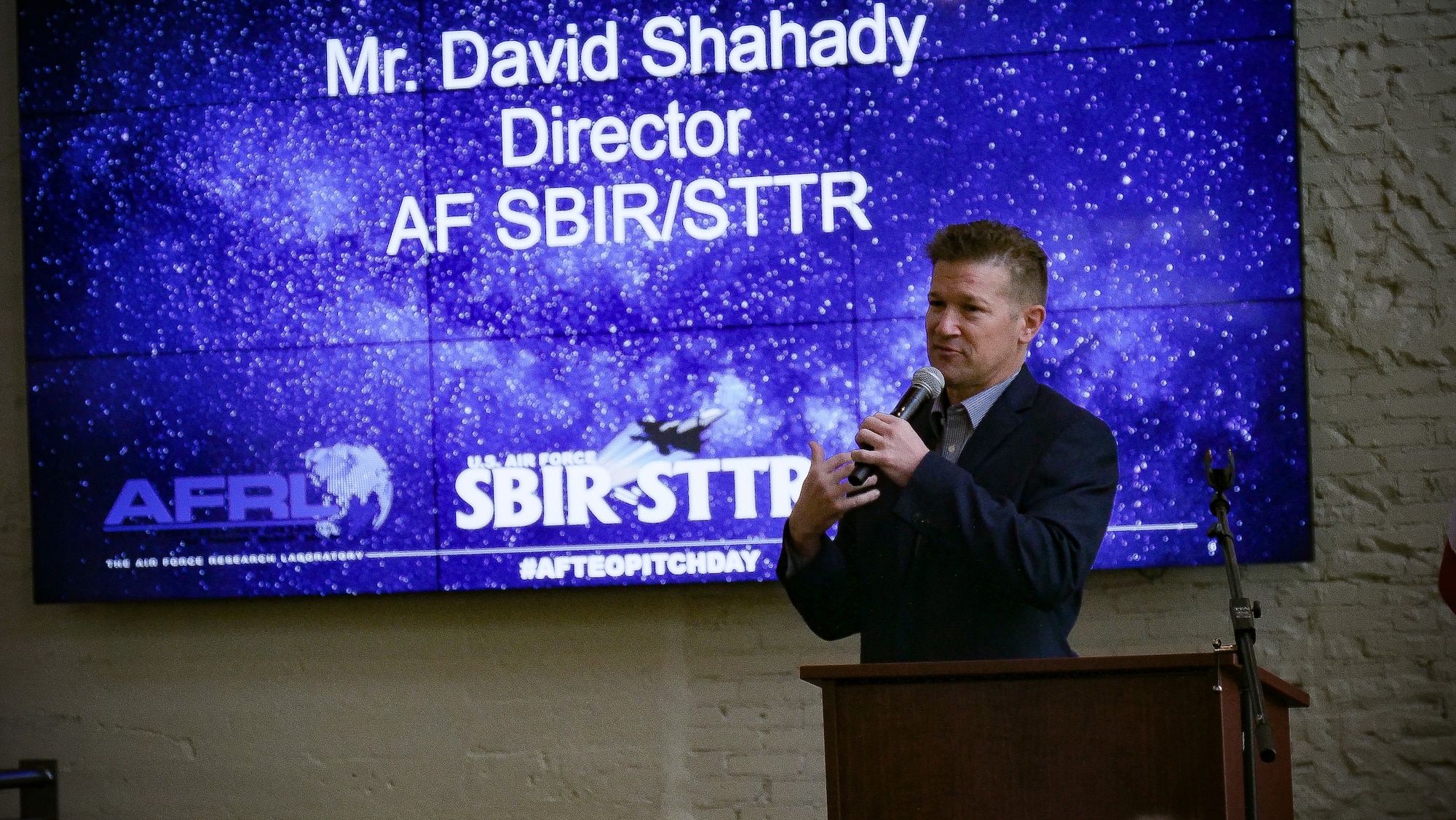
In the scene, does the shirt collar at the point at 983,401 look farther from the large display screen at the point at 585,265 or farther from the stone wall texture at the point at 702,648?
the stone wall texture at the point at 702,648

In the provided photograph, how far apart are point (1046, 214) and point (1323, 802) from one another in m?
1.71

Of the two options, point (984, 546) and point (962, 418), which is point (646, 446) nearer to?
point (962, 418)

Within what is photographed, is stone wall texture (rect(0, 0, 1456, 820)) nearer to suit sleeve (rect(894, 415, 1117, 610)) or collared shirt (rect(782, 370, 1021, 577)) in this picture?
collared shirt (rect(782, 370, 1021, 577))

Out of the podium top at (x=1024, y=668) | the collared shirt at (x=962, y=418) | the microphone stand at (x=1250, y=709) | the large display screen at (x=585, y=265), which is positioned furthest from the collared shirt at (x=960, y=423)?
the large display screen at (x=585, y=265)

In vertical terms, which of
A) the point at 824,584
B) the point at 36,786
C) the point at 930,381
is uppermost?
the point at 930,381

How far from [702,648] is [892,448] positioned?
1.71 meters

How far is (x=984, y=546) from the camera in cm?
212

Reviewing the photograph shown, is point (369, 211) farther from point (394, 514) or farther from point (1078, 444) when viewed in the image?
point (1078, 444)

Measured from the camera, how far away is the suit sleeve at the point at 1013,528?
6.95ft

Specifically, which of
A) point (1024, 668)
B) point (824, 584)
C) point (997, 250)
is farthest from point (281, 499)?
point (1024, 668)

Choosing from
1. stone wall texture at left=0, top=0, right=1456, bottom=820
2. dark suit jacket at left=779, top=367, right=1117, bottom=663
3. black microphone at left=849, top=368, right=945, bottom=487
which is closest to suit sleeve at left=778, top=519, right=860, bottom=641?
dark suit jacket at left=779, top=367, right=1117, bottom=663

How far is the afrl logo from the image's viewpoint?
12.0 ft

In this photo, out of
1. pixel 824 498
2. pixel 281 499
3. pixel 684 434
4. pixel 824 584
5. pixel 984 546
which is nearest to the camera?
pixel 984 546

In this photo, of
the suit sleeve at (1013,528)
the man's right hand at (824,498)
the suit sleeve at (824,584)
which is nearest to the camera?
the suit sleeve at (1013,528)
